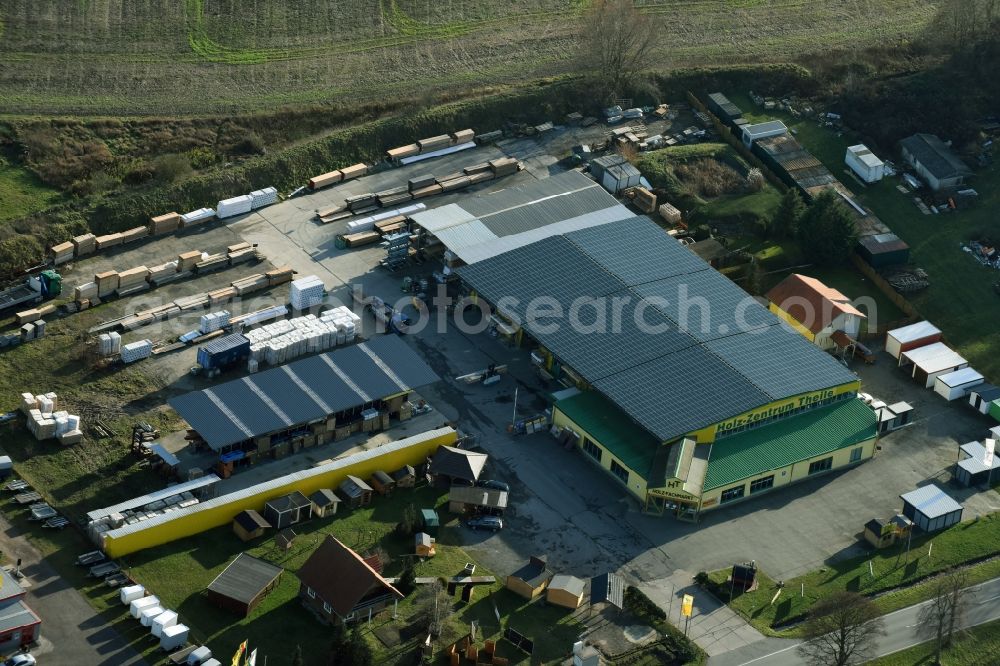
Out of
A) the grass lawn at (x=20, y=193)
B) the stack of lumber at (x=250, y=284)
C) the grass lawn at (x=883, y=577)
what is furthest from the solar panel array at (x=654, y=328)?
the grass lawn at (x=20, y=193)

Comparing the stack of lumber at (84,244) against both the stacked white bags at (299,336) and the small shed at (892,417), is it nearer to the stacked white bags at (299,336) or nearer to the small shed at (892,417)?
the stacked white bags at (299,336)

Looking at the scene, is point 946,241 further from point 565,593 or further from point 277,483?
point 277,483

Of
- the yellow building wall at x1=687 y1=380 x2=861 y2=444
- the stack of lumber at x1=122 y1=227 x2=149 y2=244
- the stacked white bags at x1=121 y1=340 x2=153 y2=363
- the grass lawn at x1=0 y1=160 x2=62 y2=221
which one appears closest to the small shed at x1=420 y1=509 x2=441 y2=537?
→ the yellow building wall at x1=687 y1=380 x2=861 y2=444

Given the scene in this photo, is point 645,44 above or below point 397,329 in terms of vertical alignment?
above

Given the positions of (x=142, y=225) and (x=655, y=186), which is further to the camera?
(x=655, y=186)

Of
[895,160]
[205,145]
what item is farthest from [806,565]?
[205,145]

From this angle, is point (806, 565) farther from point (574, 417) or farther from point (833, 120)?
point (833, 120)
